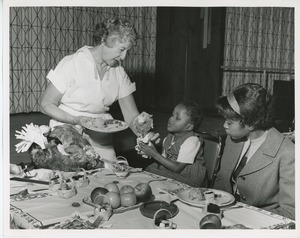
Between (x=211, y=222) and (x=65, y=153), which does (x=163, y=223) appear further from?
Result: (x=65, y=153)

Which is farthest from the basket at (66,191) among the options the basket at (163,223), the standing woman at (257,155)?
the standing woman at (257,155)

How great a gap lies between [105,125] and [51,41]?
1.31 ft

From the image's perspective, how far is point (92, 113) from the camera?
1.18 m

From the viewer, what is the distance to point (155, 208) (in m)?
0.75

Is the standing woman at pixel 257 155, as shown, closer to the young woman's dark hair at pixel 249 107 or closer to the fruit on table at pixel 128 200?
the young woman's dark hair at pixel 249 107

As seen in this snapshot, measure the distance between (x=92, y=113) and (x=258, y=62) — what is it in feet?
2.25

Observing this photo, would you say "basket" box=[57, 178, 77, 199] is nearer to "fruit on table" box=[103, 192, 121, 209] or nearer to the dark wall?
"fruit on table" box=[103, 192, 121, 209]

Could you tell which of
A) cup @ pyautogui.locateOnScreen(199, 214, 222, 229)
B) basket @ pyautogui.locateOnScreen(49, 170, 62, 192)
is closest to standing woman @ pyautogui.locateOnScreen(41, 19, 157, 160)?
basket @ pyautogui.locateOnScreen(49, 170, 62, 192)

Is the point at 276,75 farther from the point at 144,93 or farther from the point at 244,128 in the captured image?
the point at 144,93

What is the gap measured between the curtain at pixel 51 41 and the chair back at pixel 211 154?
1.24 ft

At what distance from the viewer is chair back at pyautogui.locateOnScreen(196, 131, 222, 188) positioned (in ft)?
3.67

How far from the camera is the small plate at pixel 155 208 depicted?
0.73m

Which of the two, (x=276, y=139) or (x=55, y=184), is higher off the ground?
(x=276, y=139)
